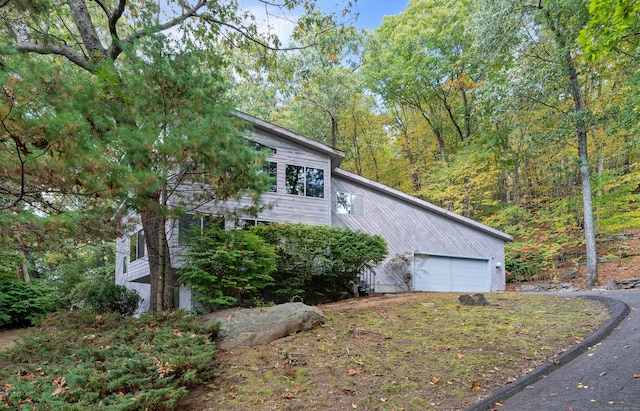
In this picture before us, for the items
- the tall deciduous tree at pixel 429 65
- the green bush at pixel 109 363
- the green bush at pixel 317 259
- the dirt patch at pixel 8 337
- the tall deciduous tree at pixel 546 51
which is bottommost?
the dirt patch at pixel 8 337

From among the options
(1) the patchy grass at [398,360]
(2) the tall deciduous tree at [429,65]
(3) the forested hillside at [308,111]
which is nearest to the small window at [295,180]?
(3) the forested hillside at [308,111]

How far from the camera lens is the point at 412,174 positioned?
1006 inches

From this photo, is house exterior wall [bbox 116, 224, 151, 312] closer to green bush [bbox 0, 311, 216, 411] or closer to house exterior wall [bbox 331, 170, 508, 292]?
green bush [bbox 0, 311, 216, 411]

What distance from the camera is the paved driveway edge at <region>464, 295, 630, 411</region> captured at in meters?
4.23

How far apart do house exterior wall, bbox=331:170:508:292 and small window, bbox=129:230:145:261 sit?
6470mm

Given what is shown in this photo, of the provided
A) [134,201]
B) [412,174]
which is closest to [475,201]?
[412,174]

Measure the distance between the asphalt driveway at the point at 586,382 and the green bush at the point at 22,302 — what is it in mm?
12947

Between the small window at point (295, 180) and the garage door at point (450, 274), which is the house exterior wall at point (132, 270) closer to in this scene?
the small window at point (295, 180)

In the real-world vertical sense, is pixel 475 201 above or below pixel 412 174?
below

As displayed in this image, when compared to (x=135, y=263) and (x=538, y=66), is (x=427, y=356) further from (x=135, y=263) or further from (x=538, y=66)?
(x=538, y=66)

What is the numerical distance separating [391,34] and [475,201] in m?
12.3

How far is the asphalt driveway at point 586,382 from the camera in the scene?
396cm

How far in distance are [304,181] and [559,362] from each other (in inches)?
358

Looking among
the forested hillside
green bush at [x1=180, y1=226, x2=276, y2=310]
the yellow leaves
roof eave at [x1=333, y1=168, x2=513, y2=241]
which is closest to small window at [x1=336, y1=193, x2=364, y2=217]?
roof eave at [x1=333, y1=168, x2=513, y2=241]
